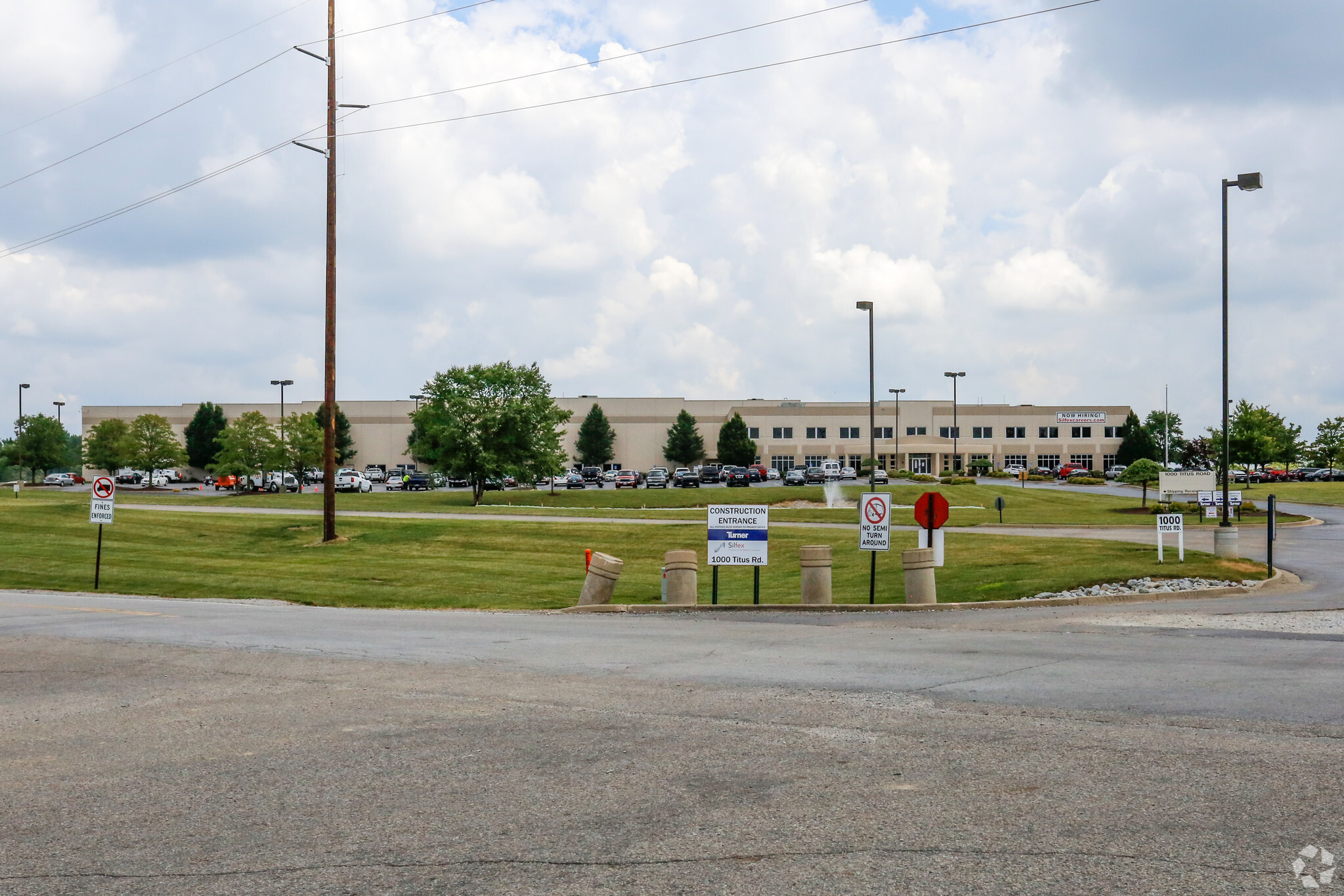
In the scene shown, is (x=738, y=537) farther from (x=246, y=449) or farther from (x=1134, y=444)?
(x=1134, y=444)

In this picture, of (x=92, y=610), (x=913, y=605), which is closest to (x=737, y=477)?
(x=913, y=605)

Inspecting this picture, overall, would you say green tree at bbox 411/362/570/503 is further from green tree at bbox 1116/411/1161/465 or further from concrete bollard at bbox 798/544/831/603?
green tree at bbox 1116/411/1161/465

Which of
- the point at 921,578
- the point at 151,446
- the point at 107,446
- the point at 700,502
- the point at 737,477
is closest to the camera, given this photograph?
the point at 921,578

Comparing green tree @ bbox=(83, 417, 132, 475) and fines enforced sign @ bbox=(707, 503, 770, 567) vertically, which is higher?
green tree @ bbox=(83, 417, 132, 475)

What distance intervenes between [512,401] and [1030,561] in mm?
40578

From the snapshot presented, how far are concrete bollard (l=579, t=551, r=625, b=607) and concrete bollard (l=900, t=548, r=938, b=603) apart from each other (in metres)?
5.32

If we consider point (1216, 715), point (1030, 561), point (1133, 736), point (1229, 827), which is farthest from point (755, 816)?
point (1030, 561)

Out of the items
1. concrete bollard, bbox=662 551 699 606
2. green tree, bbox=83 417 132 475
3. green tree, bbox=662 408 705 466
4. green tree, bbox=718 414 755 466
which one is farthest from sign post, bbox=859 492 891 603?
green tree, bbox=662 408 705 466

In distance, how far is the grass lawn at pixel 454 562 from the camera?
23.1 meters

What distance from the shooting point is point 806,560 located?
19.3m

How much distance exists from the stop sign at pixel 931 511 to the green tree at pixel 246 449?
185 feet

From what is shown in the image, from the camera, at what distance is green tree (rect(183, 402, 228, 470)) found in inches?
4449

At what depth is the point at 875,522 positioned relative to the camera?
63.9 ft

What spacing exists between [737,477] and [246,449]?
34057mm
